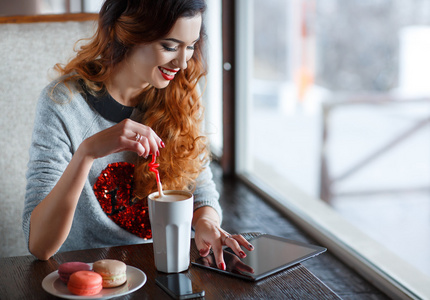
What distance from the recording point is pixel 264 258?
1.05 meters

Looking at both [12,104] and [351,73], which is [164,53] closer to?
[12,104]

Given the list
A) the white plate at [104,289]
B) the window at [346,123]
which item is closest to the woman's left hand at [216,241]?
the white plate at [104,289]

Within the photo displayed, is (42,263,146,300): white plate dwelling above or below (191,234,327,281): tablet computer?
above

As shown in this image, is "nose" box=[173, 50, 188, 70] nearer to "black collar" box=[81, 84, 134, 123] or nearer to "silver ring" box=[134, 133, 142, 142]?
"black collar" box=[81, 84, 134, 123]

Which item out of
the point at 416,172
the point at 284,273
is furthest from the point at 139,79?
the point at 416,172

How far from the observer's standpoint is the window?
123 inches

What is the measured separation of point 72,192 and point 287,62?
859cm

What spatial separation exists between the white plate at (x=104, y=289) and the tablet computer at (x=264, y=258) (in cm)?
13

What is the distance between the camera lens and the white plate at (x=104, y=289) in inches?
34.5

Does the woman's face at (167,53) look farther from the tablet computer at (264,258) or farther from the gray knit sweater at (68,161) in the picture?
the tablet computer at (264,258)

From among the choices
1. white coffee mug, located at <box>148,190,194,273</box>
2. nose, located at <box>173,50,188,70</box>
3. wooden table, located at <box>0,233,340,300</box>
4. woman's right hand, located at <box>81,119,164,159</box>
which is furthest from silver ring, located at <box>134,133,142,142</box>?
nose, located at <box>173,50,188,70</box>

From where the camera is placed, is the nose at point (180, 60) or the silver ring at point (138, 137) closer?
the silver ring at point (138, 137)

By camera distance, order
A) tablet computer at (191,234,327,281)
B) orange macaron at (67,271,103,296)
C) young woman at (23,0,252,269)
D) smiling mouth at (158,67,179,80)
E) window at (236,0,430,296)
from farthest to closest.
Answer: window at (236,0,430,296) → smiling mouth at (158,67,179,80) → young woman at (23,0,252,269) → tablet computer at (191,234,327,281) → orange macaron at (67,271,103,296)

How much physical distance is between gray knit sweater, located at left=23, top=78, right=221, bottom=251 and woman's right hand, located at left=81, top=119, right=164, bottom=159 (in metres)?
0.24
